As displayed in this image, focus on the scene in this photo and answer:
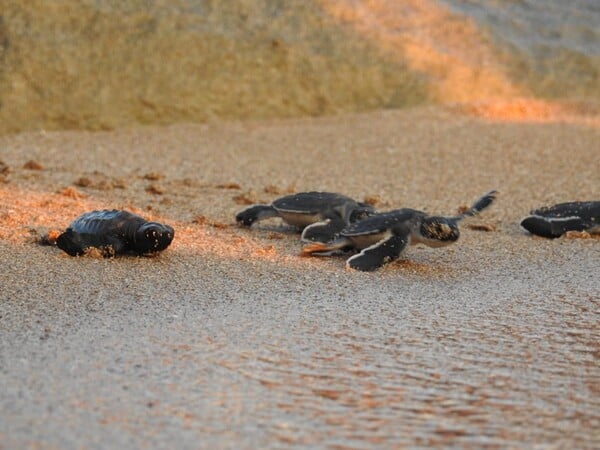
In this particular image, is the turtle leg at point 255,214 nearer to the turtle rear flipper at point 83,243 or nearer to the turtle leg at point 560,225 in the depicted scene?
the turtle rear flipper at point 83,243

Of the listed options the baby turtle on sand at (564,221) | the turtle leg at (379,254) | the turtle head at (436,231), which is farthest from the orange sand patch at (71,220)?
the baby turtle on sand at (564,221)

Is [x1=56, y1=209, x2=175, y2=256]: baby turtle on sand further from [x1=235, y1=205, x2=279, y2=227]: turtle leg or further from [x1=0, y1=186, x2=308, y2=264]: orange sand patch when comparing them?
[x1=235, y1=205, x2=279, y2=227]: turtle leg

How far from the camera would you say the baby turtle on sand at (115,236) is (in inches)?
137

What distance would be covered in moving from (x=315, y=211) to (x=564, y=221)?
3.69 feet

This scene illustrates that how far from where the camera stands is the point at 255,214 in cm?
423

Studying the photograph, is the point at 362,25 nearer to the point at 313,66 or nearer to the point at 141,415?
the point at 313,66

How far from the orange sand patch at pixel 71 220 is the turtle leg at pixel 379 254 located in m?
0.24

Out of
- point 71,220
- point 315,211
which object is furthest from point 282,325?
point 71,220


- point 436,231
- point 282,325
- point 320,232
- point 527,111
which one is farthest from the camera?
point 527,111

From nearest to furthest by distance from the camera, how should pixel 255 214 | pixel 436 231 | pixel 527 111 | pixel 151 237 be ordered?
pixel 151 237 < pixel 436 231 < pixel 255 214 < pixel 527 111

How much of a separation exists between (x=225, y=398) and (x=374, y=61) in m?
5.54

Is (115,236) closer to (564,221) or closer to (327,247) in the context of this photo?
(327,247)

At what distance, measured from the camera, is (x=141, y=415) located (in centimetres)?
202

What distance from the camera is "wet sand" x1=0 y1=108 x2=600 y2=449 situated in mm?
2000
